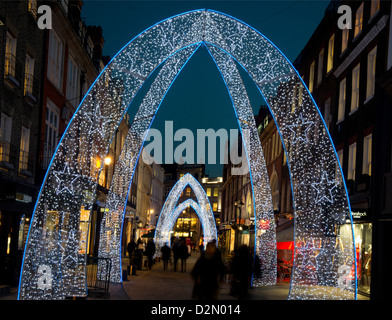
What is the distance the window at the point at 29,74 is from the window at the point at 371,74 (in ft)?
40.9

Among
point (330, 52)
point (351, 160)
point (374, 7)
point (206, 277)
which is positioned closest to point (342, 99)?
point (351, 160)

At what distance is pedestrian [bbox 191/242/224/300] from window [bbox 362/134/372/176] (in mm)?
10589

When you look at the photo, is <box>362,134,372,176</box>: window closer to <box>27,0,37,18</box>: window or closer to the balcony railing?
the balcony railing

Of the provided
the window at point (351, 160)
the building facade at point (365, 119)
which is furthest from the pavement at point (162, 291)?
the window at point (351, 160)

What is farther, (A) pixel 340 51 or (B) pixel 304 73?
(B) pixel 304 73

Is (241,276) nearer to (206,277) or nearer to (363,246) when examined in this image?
(206,277)

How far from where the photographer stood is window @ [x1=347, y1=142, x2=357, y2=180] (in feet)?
71.8

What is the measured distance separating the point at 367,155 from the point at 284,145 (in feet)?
26.8

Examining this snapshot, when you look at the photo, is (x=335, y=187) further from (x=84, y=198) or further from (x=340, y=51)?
(x=340, y=51)

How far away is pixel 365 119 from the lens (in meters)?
20.3

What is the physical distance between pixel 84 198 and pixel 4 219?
688 centimetres

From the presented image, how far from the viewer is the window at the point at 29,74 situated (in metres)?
20.1

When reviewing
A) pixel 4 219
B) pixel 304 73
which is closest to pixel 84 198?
pixel 4 219
